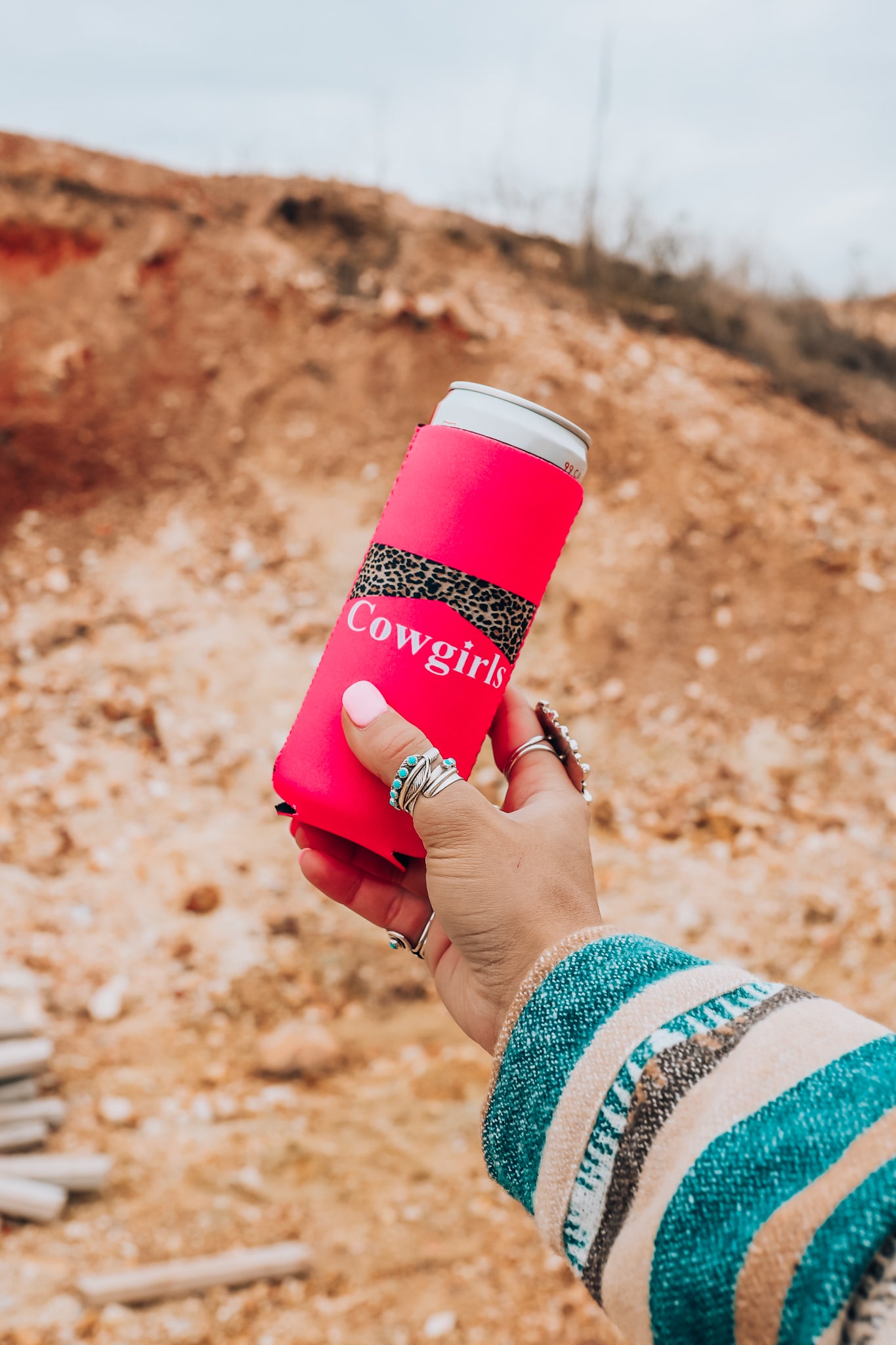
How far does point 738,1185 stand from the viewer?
0.84m

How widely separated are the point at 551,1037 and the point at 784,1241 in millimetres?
296

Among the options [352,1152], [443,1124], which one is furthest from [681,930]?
[352,1152]

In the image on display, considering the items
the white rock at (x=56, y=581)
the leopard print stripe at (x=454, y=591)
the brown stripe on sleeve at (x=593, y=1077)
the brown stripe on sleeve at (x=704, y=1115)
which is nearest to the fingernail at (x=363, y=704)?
the leopard print stripe at (x=454, y=591)

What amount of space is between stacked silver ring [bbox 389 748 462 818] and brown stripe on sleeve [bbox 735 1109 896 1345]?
26.3 inches

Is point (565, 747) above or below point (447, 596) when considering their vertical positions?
below

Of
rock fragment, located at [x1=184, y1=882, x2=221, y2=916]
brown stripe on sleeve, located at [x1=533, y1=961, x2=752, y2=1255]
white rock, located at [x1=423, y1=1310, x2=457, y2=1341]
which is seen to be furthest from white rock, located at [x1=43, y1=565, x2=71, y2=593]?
brown stripe on sleeve, located at [x1=533, y1=961, x2=752, y2=1255]

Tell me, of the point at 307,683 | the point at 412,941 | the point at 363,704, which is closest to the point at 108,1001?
the point at 307,683

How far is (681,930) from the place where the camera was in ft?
13.1

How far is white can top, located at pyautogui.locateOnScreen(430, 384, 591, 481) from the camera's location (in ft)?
4.57

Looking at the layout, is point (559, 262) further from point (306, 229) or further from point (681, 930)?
point (681, 930)

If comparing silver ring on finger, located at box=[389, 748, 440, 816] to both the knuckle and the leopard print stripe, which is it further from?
the leopard print stripe

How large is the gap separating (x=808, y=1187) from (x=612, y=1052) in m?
0.22

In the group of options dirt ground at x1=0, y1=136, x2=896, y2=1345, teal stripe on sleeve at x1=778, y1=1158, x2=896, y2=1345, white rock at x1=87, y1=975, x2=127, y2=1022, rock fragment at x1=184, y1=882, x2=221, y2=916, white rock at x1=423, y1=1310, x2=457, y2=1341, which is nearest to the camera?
teal stripe on sleeve at x1=778, y1=1158, x2=896, y2=1345

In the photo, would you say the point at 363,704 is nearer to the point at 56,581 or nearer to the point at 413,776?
the point at 413,776
